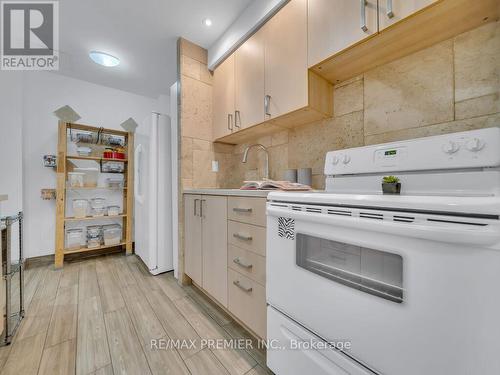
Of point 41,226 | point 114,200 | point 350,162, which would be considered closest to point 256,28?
point 350,162

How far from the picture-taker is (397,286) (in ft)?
1.94

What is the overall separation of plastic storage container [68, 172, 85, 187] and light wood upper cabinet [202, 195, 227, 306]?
2.07 meters

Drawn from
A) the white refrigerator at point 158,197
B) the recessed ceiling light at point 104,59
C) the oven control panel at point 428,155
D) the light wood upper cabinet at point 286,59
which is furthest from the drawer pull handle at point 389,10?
the recessed ceiling light at point 104,59

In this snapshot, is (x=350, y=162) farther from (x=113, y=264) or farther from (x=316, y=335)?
(x=113, y=264)

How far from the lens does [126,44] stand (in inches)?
85.0

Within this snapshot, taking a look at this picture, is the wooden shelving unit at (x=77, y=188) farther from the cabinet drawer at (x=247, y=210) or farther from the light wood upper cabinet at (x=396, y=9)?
the light wood upper cabinet at (x=396, y=9)

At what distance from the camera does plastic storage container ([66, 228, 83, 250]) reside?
8.37 ft

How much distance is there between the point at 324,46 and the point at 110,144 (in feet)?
9.90

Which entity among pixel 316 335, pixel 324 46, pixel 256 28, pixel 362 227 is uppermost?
pixel 256 28

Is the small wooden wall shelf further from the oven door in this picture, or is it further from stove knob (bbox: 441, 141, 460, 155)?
the oven door

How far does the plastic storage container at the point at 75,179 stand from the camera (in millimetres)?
2576

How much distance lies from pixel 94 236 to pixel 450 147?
3532 millimetres

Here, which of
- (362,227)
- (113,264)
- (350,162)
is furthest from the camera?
(113,264)

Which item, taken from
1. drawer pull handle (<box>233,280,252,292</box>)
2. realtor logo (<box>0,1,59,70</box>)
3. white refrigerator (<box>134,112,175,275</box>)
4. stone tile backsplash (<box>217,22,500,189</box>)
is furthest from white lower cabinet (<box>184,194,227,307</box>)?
realtor logo (<box>0,1,59,70</box>)
